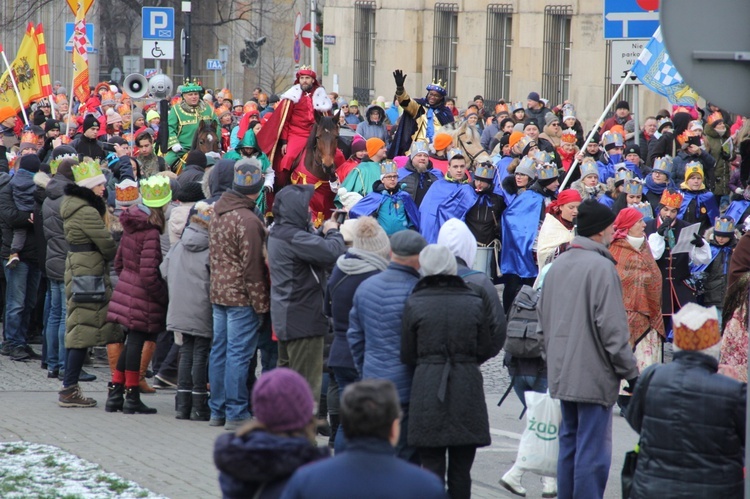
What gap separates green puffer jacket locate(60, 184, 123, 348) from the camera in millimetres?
10586

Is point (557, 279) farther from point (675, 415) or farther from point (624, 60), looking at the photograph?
point (624, 60)

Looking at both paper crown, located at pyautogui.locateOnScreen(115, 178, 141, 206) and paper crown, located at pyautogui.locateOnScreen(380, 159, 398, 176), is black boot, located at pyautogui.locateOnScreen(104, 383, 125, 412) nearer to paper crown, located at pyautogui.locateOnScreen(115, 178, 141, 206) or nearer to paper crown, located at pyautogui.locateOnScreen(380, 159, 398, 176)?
paper crown, located at pyautogui.locateOnScreen(115, 178, 141, 206)

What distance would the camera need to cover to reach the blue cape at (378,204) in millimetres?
13023

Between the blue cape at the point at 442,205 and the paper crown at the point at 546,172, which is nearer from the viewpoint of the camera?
the paper crown at the point at 546,172

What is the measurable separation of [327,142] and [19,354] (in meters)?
4.10

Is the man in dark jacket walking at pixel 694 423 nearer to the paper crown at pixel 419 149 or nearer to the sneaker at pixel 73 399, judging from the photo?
the sneaker at pixel 73 399

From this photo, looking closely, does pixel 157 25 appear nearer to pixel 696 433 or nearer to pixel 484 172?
pixel 484 172

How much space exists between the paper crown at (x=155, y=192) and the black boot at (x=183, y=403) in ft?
4.84

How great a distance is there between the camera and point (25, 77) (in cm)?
2175

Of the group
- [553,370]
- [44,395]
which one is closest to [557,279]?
[553,370]

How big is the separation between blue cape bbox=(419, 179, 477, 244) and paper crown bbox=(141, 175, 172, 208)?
12.8 ft

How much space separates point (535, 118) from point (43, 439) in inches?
641

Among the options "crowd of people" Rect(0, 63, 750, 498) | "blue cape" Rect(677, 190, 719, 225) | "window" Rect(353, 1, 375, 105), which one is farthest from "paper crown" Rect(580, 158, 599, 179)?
"window" Rect(353, 1, 375, 105)

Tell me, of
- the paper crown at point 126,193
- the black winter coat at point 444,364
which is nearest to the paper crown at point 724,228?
the paper crown at point 126,193
